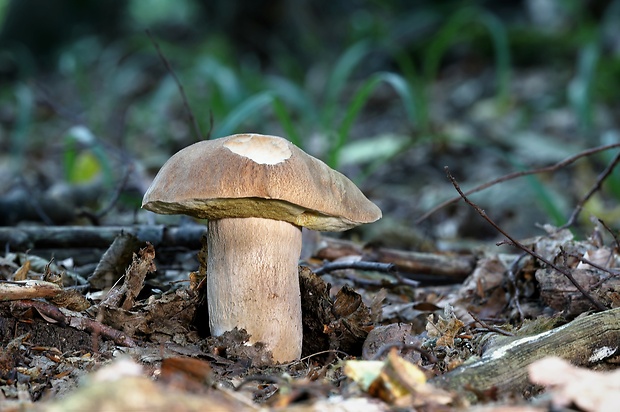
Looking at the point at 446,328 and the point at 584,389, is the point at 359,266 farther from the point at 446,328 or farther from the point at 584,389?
the point at 584,389

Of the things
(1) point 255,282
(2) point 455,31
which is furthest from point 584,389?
(2) point 455,31

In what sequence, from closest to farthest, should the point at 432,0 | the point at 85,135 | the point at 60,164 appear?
1. the point at 85,135
2. the point at 60,164
3. the point at 432,0

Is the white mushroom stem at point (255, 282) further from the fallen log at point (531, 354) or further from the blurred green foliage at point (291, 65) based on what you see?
the blurred green foliage at point (291, 65)

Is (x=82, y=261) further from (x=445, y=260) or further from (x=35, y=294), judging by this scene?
(x=445, y=260)

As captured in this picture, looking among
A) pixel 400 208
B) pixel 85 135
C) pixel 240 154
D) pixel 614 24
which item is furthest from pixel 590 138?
pixel 240 154

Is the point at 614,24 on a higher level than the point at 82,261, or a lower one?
higher

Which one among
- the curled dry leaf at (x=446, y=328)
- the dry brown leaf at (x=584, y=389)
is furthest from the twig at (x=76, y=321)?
the dry brown leaf at (x=584, y=389)

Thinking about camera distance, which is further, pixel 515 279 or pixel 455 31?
pixel 455 31
